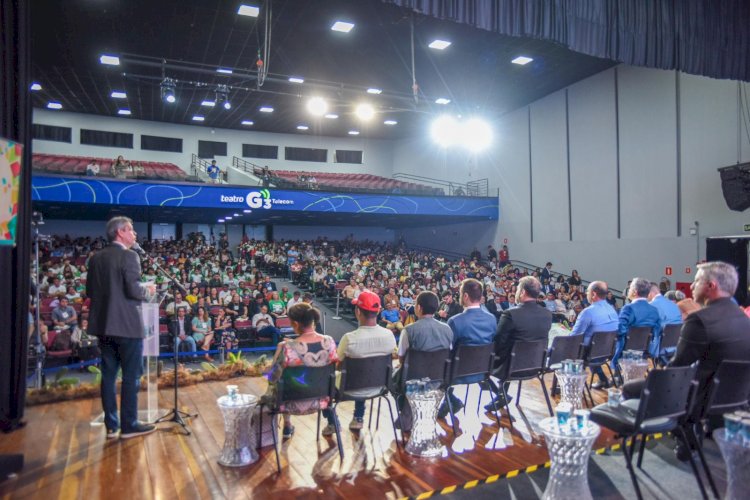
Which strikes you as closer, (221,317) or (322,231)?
(221,317)

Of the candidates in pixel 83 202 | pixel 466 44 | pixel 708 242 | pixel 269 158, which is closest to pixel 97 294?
pixel 466 44

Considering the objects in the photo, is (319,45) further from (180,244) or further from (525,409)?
(525,409)

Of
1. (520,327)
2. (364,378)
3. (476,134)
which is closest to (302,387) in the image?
(364,378)

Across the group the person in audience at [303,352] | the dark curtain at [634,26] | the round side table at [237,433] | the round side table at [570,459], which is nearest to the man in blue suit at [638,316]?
the dark curtain at [634,26]

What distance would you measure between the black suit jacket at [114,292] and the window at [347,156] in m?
17.8

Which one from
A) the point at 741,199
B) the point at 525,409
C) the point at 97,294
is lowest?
the point at 525,409

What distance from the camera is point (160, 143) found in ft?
58.9

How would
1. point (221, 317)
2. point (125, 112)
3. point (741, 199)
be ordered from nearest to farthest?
point (221, 317) → point (741, 199) → point (125, 112)

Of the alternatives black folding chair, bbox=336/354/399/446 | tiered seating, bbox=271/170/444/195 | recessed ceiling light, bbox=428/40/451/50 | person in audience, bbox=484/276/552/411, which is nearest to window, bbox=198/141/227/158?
tiered seating, bbox=271/170/444/195

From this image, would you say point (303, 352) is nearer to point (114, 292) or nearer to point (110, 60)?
point (114, 292)

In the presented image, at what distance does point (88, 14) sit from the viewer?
9000mm

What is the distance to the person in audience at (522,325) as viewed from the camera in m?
3.88

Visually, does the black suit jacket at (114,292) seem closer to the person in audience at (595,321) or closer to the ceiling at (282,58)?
the person in audience at (595,321)

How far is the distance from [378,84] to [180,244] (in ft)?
24.6
